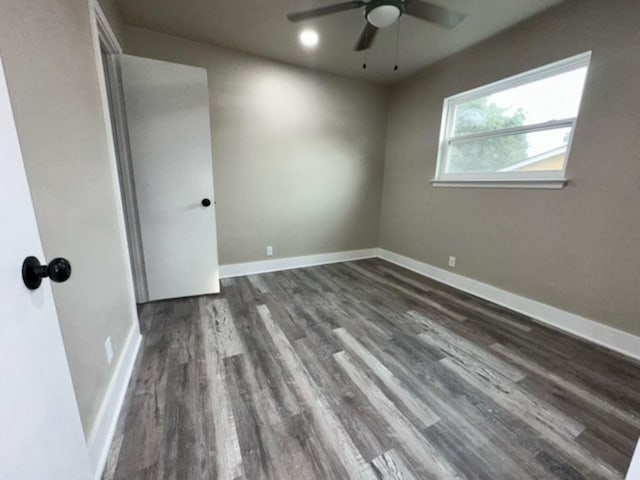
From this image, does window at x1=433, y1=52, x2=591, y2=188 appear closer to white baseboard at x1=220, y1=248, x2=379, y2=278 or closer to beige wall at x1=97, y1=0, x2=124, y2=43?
white baseboard at x1=220, y1=248, x2=379, y2=278

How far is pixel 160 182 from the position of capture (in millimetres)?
2326

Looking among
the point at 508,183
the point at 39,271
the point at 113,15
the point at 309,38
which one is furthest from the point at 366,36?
the point at 39,271

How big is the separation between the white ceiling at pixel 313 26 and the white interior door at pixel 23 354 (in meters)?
2.27

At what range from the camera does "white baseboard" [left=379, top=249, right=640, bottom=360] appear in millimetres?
1904

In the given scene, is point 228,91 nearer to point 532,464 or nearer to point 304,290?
point 304,290

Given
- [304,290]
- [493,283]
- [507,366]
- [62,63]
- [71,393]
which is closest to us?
[71,393]

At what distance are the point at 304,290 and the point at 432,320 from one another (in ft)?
4.28

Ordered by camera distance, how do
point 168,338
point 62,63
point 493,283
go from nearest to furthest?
point 62,63 → point 168,338 → point 493,283

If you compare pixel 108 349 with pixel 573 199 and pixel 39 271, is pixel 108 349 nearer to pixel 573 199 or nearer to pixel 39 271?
pixel 39 271

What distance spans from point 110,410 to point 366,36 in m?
2.91

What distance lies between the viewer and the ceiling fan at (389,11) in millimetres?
1642

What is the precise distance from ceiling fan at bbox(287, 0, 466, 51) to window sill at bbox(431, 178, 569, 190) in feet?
4.74

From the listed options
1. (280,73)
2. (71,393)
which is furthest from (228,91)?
(71,393)

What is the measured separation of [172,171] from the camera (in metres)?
2.34
